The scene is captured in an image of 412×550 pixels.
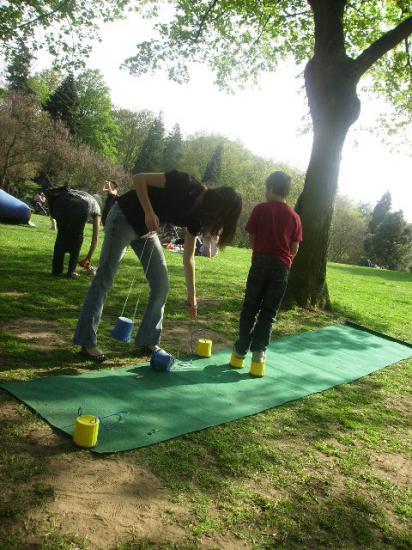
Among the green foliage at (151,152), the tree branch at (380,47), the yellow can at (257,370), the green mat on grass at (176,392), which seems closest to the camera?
the green mat on grass at (176,392)

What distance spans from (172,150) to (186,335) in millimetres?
53071

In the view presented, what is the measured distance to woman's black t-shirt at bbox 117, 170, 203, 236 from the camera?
394cm

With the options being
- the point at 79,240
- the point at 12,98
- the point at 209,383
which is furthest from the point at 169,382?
the point at 12,98

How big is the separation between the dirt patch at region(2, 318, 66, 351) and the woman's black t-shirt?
1.39 meters

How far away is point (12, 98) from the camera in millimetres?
31875

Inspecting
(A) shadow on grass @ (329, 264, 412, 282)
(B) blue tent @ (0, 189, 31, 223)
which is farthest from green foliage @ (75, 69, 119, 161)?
(B) blue tent @ (0, 189, 31, 223)

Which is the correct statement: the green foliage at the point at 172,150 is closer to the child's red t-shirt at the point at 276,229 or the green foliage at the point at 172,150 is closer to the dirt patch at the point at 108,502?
the child's red t-shirt at the point at 276,229

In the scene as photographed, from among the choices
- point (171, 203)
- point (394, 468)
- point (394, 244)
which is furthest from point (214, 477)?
point (394, 244)

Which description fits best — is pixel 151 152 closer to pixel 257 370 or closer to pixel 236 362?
pixel 236 362

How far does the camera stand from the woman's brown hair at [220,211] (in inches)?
152

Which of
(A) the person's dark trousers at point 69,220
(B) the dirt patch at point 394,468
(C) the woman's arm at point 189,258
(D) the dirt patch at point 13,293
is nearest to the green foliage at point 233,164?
(A) the person's dark trousers at point 69,220

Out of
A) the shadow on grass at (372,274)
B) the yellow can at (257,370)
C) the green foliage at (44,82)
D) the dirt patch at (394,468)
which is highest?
the green foliage at (44,82)

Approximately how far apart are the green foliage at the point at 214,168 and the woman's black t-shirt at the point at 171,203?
1845 inches

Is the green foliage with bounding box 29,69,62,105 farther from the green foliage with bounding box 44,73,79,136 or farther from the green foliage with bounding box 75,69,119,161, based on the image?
the green foliage with bounding box 44,73,79,136
